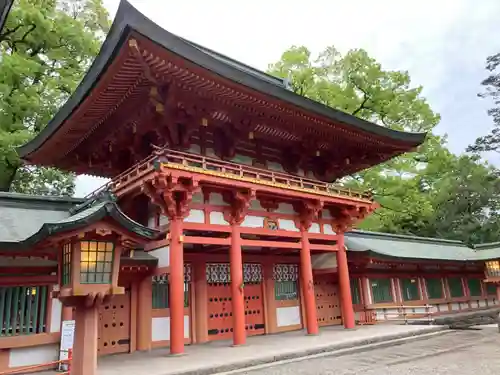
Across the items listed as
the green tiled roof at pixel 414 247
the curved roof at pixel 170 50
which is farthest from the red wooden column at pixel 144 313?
the green tiled roof at pixel 414 247

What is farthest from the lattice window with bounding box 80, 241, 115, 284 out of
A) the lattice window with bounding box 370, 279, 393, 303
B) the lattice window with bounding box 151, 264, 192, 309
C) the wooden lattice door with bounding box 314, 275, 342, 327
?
the lattice window with bounding box 370, 279, 393, 303

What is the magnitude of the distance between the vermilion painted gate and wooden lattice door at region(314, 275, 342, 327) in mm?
3047

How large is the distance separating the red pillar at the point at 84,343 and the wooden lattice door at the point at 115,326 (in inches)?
167

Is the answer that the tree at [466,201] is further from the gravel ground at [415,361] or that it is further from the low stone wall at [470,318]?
the gravel ground at [415,361]

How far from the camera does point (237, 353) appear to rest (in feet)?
31.8

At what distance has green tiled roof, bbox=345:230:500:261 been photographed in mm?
18859

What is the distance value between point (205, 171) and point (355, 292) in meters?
9.94

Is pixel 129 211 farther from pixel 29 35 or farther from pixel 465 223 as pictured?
pixel 465 223

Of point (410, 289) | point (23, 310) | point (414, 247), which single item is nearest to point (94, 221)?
point (23, 310)

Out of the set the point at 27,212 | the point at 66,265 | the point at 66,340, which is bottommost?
the point at 66,340

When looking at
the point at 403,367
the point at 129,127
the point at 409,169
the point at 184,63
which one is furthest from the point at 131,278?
the point at 409,169

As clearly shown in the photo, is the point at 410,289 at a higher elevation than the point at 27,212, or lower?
lower

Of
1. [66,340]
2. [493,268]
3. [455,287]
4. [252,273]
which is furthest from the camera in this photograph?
[455,287]

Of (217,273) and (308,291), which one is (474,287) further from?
(217,273)
